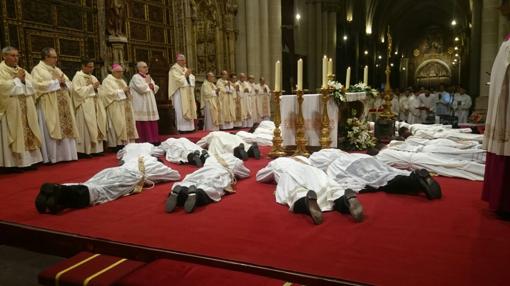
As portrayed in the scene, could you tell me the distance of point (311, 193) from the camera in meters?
3.54

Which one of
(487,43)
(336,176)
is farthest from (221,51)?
(336,176)

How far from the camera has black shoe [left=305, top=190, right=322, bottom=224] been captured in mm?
3351

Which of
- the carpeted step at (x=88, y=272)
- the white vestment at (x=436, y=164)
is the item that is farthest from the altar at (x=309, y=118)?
the carpeted step at (x=88, y=272)

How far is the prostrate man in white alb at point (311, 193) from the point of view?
344 centimetres

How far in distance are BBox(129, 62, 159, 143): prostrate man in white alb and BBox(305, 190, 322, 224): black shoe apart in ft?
20.2

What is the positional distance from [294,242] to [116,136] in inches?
245

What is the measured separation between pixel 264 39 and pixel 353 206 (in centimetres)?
1405

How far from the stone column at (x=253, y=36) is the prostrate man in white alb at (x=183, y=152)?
9.78m

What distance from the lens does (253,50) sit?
52.7ft

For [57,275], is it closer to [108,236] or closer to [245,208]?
[108,236]

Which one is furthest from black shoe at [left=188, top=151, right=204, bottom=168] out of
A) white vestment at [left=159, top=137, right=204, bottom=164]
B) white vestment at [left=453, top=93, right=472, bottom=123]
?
white vestment at [left=453, top=93, right=472, bottom=123]

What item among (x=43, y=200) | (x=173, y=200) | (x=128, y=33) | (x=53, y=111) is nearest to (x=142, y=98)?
(x=53, y=111)

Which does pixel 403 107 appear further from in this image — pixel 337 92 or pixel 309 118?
pixel 337 92

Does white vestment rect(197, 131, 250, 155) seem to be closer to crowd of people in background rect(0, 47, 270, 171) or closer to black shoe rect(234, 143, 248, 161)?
black shoe rect(234, 143, 248, 161)
